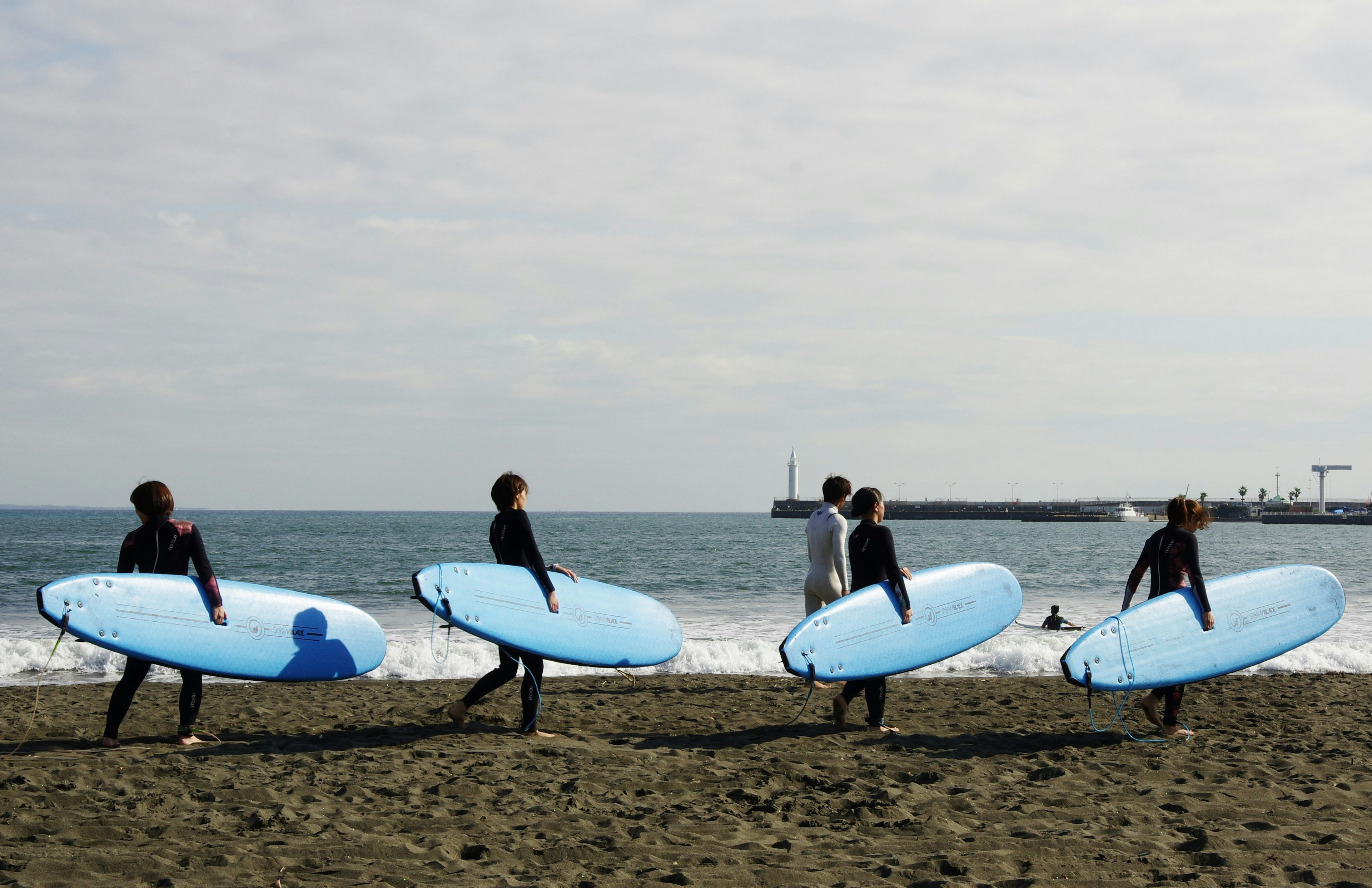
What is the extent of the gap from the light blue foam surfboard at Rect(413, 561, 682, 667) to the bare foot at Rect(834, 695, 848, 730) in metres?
1.29

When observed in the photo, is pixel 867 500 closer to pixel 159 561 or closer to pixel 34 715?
pixel 159 561

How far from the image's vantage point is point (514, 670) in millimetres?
5430

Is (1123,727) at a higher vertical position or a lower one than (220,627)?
lower

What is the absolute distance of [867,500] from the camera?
5465 millimetres

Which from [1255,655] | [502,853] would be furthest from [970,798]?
[1255,655]

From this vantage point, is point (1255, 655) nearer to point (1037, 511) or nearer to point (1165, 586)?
point (1165, 586)

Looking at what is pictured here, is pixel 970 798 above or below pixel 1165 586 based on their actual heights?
below

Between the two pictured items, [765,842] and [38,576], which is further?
[38,576]

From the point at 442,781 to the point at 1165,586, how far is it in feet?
13.5

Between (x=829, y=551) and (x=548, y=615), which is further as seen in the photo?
(x=829, y=551)

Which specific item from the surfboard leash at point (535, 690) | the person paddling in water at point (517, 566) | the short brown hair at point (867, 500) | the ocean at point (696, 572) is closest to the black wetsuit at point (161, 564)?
the person paddling in water at point (517, 566)

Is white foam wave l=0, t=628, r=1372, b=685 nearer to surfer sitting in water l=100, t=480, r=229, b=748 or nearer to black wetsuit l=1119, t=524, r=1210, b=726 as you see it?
black wetsuit l=1119, t=524, r=1210, b=726

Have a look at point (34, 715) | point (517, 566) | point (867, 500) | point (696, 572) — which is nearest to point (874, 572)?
point (867, 500)

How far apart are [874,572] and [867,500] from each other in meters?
0.48
